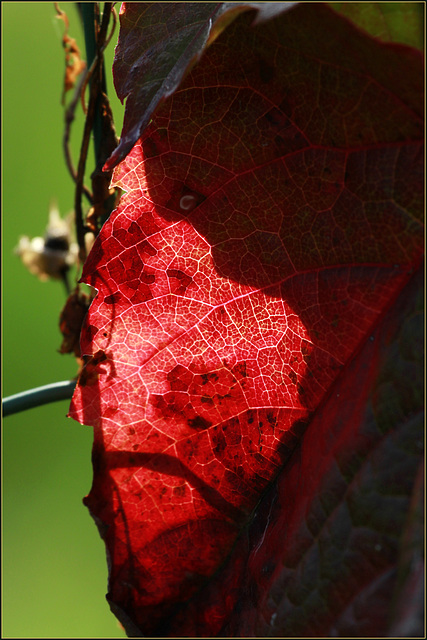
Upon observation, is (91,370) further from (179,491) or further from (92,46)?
(92,46)

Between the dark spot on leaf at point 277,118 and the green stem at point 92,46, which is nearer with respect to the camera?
the dark spot on leaf at point 277,118

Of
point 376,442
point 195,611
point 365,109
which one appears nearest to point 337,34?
point 365,109

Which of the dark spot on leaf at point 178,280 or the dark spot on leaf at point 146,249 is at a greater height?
the dark spot on leaf at point 146,249

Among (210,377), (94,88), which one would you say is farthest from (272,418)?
(94,88)

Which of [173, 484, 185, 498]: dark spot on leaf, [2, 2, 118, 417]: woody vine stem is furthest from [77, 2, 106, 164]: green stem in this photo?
[173, 484, 185, 498]: dark spot on leaf

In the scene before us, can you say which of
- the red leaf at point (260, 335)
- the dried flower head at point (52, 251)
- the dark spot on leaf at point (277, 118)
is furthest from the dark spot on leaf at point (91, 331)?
the dried flower head at point (52, 251)

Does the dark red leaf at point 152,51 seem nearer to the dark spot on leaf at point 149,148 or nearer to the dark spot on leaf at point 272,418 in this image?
the dark spot on leaf at point 149,148
